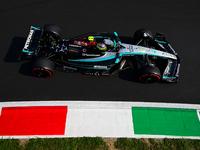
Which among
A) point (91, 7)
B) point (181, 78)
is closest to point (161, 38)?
point (181, 78)

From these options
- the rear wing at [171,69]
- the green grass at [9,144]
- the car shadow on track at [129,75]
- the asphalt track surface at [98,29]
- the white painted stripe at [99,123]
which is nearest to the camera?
the green grass at [9,144]

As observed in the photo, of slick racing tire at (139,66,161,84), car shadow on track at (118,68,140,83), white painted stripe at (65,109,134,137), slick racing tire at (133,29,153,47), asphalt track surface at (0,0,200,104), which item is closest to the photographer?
white painted stripe at (65,109,134,137)

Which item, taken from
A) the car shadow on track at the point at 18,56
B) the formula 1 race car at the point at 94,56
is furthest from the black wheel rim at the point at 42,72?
the car shadow on track at the point at 18,56

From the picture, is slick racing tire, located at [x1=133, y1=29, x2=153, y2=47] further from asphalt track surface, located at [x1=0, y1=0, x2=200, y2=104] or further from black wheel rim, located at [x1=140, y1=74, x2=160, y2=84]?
black wheel rim, located at [x1=140, y1=74, x2=160, y2=84]

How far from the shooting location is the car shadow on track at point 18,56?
8.02 metres

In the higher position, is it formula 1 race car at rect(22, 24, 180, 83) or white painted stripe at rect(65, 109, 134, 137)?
formula 1 race car at rect(22, 24, 180, 83)

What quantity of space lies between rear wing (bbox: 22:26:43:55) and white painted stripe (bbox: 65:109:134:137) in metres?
2.93

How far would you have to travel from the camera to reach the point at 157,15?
1025 cm

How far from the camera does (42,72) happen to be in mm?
7336

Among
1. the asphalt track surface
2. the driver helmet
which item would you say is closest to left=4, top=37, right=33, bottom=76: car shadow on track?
the asphalt track surface

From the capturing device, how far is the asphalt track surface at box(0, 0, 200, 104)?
7457 mm

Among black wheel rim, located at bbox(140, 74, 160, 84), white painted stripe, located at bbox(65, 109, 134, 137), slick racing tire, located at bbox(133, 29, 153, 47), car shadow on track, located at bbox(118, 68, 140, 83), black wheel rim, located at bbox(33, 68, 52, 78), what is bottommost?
white painted stripe, located at bbox(65, 109, 134, 137)

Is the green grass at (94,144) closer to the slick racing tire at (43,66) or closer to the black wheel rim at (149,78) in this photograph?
the black wheel rim at (149,78)

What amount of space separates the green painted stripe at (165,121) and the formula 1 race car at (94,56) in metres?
1.31
